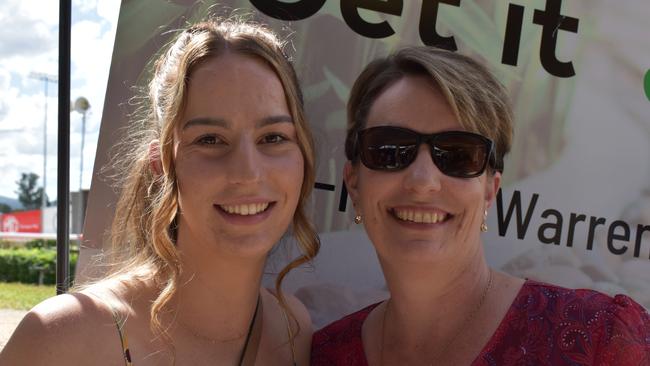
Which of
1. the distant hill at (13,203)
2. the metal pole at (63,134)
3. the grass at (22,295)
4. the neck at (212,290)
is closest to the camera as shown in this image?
the neck at (212,290)

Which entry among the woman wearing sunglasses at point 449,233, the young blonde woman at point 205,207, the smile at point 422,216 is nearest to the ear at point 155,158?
the young blonde woman at point 205,207

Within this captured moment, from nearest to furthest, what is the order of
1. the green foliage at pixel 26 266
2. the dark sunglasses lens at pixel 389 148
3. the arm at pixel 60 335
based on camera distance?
the arm at pixel 60 335
the dark sunglasses lens at pixel 389 148
the green foliage at pixel 26 266

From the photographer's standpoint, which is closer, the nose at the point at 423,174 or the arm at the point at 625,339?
the arm at the point at 625,339

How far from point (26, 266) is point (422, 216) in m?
21.0

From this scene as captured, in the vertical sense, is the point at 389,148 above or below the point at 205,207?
above

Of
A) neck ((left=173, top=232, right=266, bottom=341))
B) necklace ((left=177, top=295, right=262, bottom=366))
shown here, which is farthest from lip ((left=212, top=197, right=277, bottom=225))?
necklace ((left=177, top=295, right=262, bottom=366))

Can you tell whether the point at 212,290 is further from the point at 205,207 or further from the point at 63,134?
the point at 63,134

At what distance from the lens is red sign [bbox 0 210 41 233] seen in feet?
139

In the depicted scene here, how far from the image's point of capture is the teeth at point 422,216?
5.60 feet

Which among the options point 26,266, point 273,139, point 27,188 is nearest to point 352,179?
point 273,139

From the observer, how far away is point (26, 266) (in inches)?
791

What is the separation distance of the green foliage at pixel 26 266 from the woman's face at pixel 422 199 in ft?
65.6

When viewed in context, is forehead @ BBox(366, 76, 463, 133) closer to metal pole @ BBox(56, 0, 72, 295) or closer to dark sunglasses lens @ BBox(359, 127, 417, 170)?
dark sunglasses lens @ BBox(359, 127, 417, 170)

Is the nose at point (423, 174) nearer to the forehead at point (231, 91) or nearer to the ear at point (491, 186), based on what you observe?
the ear at point (491, 186)
